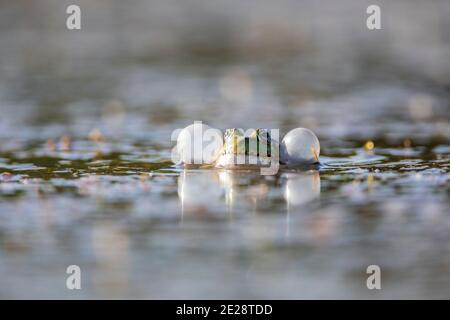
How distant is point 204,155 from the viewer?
7.57 metres

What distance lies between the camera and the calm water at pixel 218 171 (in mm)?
4730

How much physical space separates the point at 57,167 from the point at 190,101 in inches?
165

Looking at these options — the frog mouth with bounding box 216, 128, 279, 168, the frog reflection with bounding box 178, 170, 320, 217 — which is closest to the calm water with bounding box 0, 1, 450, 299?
the frog reflection with bounding box 178, 170, 320, 217

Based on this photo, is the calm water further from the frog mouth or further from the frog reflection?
the frog mouth

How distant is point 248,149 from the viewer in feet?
24.1

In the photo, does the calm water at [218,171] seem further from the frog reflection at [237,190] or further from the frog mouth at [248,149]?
the frog mouth at [248,149]

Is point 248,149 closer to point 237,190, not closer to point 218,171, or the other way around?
point 218,171

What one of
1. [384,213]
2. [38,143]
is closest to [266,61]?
[38,143]

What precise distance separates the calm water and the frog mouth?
0.46 ft

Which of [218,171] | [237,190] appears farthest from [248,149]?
[237,190]

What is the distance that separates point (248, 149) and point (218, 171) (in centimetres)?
31

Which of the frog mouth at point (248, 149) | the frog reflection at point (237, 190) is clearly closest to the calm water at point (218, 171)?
the frog reflection at point (237, 190)

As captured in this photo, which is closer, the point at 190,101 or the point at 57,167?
the point at 57,167
